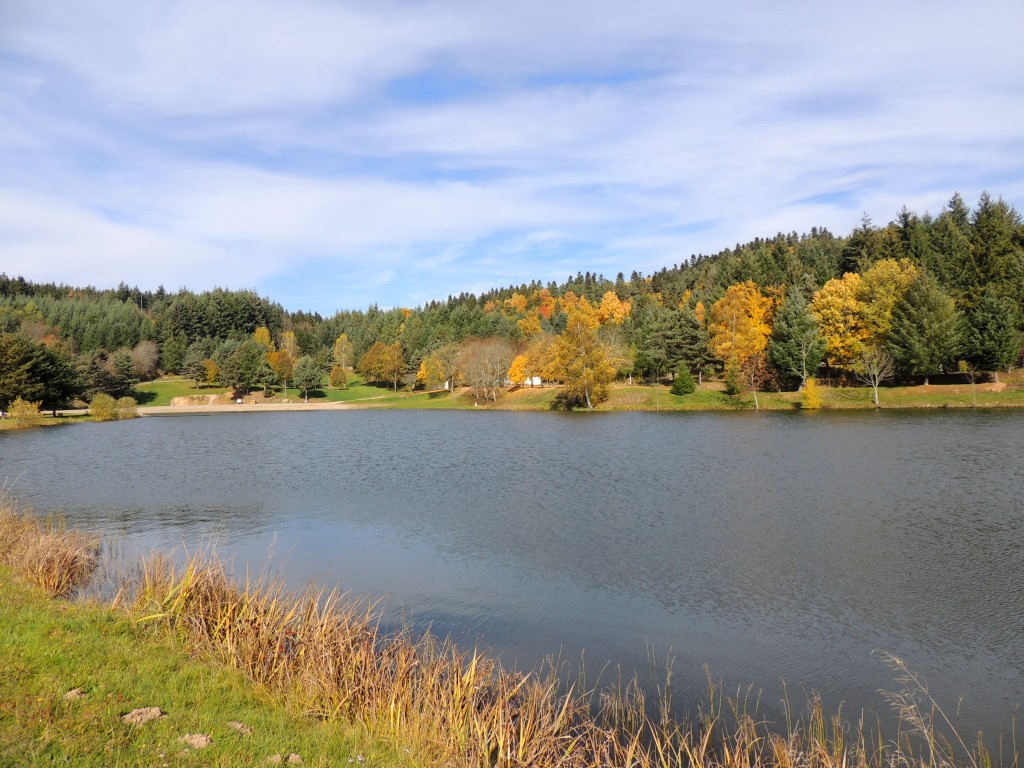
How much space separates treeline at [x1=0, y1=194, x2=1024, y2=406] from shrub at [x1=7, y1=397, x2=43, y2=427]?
6.03 m

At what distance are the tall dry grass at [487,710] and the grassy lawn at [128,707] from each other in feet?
1.33

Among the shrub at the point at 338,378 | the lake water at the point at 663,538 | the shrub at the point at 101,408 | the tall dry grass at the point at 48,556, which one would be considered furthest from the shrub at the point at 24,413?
the tall dry grass at the point at 48,556

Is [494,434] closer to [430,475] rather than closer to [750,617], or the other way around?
[430,475]

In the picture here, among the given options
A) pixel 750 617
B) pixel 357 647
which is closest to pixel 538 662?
pixel 357 647

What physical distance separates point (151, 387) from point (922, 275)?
108 m

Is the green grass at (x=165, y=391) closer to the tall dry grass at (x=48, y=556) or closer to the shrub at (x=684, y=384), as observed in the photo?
the shrub at (x=684, y=384)

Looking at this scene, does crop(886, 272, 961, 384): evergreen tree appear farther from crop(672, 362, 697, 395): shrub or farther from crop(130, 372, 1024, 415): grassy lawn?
crop(672, 362, 697, 395): shrub

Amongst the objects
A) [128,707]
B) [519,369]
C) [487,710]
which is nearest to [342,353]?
[519,369]

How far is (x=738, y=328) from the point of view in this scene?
7044cm

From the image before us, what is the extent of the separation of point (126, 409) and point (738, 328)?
2941 inches

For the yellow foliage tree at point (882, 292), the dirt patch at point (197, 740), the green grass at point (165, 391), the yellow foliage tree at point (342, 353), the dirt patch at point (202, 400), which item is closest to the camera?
the dirt patch at point (197, 740)

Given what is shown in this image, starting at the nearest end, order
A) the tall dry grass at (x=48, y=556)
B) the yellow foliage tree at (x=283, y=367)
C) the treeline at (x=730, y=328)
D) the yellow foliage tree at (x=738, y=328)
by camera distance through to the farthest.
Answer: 1. the tall dry grass at (x=48, y=556)
2. the treeline at (x=730, y=328)
3. the yellow foliage tree at (x=738, y=328)
4. the yellow foliage tree at (x=283, y=367)

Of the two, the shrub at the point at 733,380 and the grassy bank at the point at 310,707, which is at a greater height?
the shrub at the point at 733,380

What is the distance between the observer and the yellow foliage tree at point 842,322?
6481 cm
